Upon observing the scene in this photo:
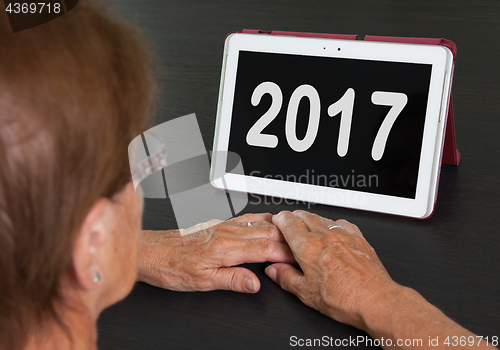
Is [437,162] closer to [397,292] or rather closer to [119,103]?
[397,292]

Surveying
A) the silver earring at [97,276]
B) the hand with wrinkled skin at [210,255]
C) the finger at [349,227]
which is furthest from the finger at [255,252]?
the silver earring at [97,276]

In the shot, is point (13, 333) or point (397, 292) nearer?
point (13, 333)

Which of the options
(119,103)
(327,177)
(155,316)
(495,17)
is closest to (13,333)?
(119,103)

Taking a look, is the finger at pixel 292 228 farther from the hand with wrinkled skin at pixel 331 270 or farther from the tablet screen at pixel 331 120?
the tablet screen at pixel 331 120

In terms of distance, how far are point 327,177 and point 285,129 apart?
14cm

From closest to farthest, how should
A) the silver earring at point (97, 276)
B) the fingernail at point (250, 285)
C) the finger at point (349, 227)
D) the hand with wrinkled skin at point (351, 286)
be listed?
1. the silver earring at point (97, 276)
2. the hand with wrinkled skin at point (351, 286)
3. the fingernail at point (250, 285)
4. the finger at point (349, 227)

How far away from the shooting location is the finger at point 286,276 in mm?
739

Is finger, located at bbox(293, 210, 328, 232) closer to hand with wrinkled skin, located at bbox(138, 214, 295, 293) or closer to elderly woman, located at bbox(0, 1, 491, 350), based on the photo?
hand with wrinkled skin, located at bbox(138, 214, 295, 293)

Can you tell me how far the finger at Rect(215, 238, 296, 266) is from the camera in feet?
2.60

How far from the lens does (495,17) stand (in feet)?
4.70

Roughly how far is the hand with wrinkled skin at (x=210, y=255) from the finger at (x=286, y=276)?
0.08 ft

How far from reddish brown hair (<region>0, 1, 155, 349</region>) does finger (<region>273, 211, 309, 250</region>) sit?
1.39ft

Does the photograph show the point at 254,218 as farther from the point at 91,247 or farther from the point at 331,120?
the point at 91,247

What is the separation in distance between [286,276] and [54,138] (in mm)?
514
